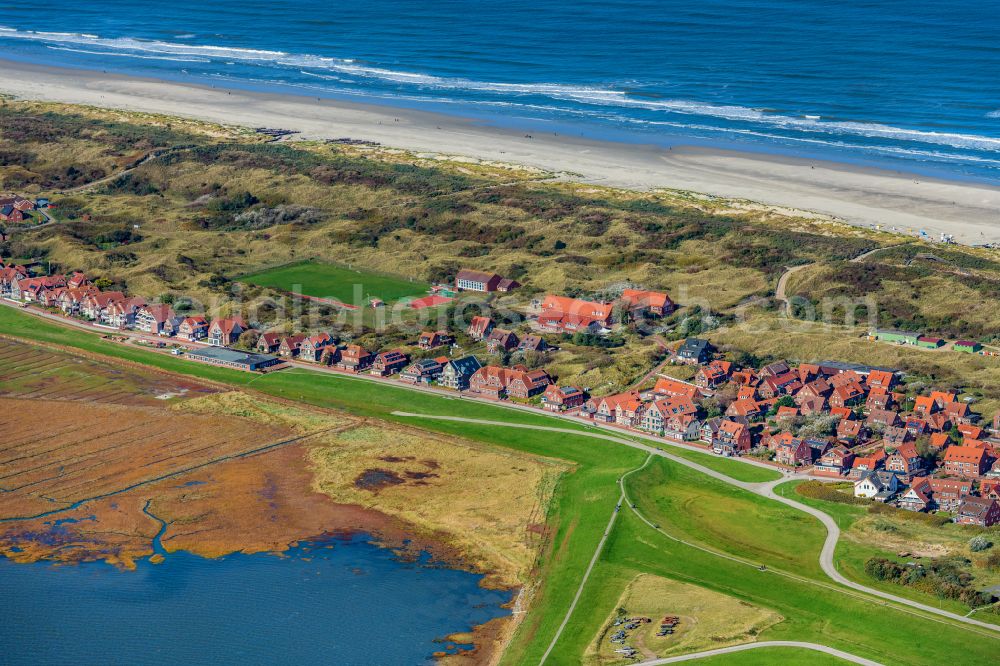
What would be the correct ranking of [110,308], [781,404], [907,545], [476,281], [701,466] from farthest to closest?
[476,281]
[110,308]
[781,404]
[701,466]
[907,545]

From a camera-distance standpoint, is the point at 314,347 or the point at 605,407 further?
the point at 314,347

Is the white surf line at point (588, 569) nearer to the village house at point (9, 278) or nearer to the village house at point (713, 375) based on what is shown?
the village house at point (713, 375)

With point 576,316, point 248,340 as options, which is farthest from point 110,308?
point 576,316

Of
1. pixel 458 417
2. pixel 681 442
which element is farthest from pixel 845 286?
pixel 458 417

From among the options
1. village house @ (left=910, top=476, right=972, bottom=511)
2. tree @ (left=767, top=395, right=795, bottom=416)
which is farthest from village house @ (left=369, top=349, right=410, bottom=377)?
village house @ (left=910, top=476, right=972, bottom=511)

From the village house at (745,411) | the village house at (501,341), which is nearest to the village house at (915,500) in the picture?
the village house at (745,411)

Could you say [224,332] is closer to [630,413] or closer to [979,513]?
[630,413]

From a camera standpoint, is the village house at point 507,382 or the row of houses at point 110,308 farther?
the row of houses at point 110,308
